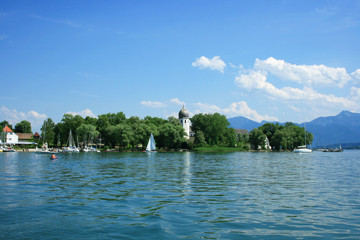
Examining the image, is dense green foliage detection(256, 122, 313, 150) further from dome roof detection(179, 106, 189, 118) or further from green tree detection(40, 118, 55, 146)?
green tree detection(40, 118, 55, 146)

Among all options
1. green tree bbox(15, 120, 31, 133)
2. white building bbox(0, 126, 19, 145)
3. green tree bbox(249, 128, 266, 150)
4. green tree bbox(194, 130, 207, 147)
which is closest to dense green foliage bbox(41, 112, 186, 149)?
green tree bbox(194, 130, 207, 147)

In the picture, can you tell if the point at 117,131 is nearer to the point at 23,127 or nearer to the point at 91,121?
the point at 91,121

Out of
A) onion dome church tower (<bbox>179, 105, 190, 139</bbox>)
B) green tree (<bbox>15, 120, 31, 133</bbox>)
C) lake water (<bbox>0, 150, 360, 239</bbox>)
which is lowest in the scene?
lake water (<bbox>0, 150, 360, 239</bbox>)

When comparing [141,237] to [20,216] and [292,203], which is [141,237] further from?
[292,203]

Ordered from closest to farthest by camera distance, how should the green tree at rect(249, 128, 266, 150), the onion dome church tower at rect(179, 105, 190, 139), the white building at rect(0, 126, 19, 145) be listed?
the green tree at rect(249, 128, 266, 150), the white building at rect(0, 126, 19, 145), the onion dome church tower at rect(179, 105, 190, 139)

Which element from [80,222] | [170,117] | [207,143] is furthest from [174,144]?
[80,222]

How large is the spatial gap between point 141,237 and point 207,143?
123370 millimetres

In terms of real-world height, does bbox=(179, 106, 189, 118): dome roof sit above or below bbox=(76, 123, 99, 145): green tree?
above

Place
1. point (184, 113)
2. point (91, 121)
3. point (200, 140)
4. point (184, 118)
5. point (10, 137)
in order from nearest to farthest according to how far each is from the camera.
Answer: point (200, 140)
point (91, 121)
point (10, 137)
point (184, 118)
point (184, 113)

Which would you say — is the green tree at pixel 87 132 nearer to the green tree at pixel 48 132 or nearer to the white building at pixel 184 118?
the green tree at pixel 48 132

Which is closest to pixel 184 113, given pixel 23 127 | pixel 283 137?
pixel 283 137

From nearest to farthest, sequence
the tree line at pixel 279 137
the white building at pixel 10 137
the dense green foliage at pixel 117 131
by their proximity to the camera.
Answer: the dense green foliage at pixel 117 131 → the tree line at pixel 279 137 → the white building at pixel 10 137

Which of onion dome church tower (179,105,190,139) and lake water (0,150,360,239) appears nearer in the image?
lake water (0,150,360,239)

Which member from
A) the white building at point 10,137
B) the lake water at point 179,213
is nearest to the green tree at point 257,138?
the white building at point 10,137
